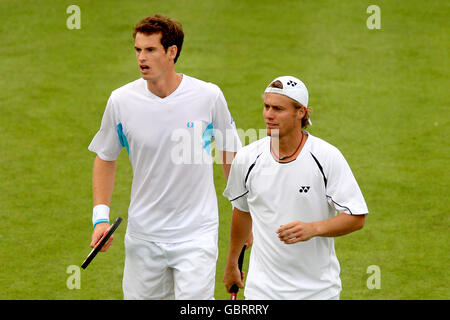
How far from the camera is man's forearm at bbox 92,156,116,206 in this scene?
Answer: 6422 mm

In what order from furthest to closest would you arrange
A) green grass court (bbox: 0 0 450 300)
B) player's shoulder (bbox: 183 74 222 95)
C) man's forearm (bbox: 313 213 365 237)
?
green grass court (bbox: 0 0 450 300)
player's shoulder (bbox: 183 74 222 95)
man's forearm (bbox: 313 213 365 237)

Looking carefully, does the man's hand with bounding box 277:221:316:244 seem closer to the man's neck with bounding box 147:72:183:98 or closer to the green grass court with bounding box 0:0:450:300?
the man's neck with bounding box 147:72:183:98

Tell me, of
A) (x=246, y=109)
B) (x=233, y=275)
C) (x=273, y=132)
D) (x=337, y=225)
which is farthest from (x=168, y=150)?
(x=246, y=109)

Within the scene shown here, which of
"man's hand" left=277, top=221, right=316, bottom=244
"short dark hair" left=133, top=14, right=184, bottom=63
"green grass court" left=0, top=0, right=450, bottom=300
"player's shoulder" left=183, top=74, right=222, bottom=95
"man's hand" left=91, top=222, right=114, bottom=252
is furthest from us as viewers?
"green grass court" left=0, top=0, right=450, bottom=300

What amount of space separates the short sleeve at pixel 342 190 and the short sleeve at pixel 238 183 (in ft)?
2.04

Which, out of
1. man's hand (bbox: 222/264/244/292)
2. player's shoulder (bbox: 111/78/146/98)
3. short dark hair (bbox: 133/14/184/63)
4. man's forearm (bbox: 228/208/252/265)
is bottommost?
man's hand (bbox: 222/264/244/292)

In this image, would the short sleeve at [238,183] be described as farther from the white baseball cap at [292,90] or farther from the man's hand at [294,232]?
the man's hand at [294,232]

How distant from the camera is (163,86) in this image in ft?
20.6

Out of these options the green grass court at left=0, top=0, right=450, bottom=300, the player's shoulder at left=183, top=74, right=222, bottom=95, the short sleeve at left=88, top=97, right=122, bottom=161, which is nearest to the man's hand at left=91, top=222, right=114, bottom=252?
the short sleeve at left=88, top=97, right=122, bottom=161

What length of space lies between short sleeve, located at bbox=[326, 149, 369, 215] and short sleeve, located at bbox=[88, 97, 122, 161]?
→ 1718mm

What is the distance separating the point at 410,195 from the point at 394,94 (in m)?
2.93

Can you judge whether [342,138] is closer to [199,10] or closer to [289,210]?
[199,10]

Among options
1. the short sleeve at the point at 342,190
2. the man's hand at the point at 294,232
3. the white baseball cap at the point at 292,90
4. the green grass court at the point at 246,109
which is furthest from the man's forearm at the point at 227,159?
the green grass court at the point at 246,109

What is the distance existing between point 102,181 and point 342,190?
192 cm
